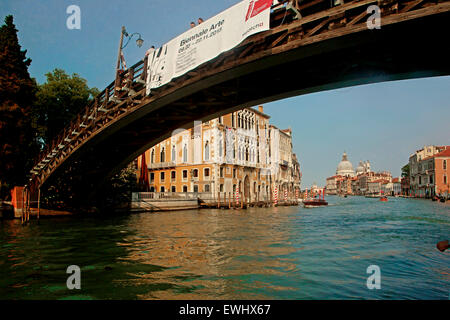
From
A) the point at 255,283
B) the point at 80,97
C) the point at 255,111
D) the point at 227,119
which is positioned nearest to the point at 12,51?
the point at 80,97

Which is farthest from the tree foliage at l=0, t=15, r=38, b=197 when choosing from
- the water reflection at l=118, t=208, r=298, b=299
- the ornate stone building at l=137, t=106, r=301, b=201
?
the ornate stone building at l=137, t=106, r=301, b=201

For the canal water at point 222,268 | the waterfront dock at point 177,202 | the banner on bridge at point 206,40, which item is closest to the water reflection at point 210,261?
the canal water at point 222,268

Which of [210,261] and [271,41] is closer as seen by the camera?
[210,261]

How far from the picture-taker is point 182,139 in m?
36.6

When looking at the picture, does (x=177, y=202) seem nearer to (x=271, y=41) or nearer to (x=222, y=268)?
(x=271, y=41)

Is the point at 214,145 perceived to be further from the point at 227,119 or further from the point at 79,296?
the point at 79,296

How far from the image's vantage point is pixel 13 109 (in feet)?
57.3

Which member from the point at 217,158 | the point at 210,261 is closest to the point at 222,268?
the point at 210,261

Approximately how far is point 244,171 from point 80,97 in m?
21.0

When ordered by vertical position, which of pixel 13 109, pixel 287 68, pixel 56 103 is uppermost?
pixel 56 103

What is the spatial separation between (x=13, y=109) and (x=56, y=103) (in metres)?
6.89

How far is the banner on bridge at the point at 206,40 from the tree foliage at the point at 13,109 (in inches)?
450

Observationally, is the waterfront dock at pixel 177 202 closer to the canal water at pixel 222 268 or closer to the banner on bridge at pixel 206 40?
the canal water at pixel 222 268

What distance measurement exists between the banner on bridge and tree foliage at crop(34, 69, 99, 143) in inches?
636
